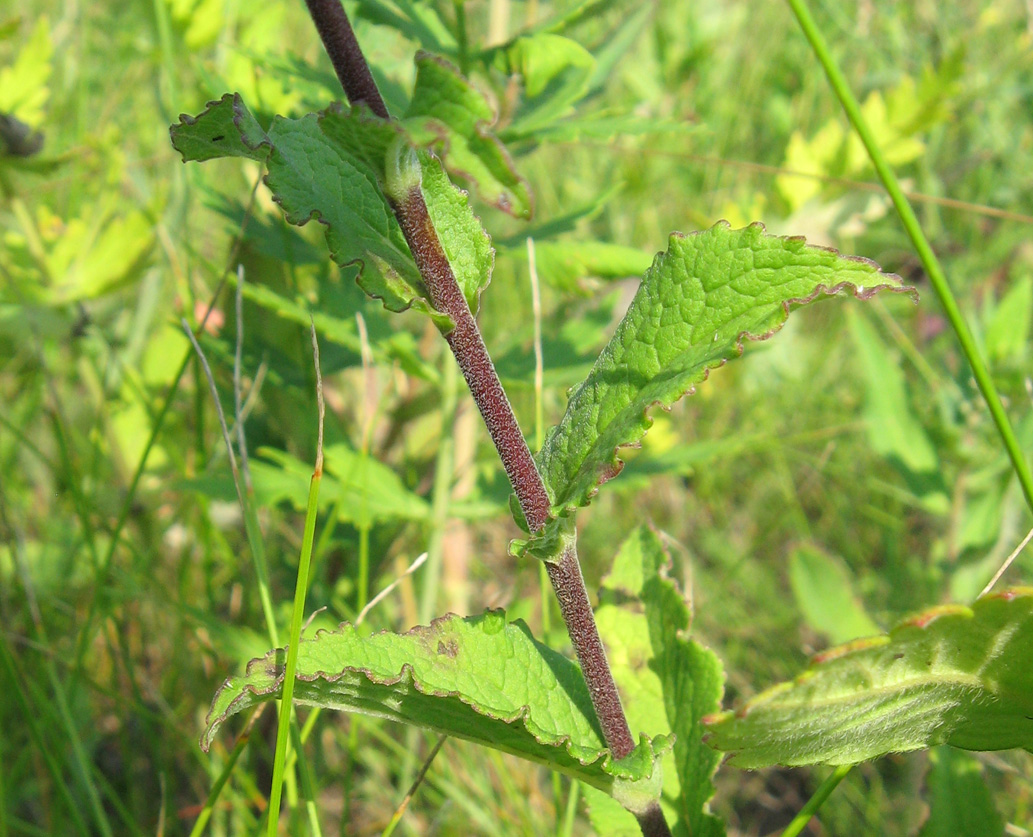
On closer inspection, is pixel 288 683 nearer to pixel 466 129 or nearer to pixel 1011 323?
pixel 466 129

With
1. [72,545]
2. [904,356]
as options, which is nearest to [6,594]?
[72,545]

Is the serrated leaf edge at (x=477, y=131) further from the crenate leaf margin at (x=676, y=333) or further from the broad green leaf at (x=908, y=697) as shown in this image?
the broad green leaf at (x=908, y=697)

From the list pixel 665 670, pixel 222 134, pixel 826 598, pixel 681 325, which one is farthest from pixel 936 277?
pixel 826 598

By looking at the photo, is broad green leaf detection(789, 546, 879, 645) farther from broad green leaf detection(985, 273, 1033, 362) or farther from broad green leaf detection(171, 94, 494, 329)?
broad green leaf detection(171, 94, 494, 329)

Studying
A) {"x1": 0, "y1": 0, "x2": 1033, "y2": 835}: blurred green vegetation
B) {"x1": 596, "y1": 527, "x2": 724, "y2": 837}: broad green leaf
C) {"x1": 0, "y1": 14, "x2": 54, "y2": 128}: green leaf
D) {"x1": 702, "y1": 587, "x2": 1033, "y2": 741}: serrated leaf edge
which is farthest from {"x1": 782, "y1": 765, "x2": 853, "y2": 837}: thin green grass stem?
{"x1": 0, "y1": 14, "x2": 54, "y2": 128}: green leaf

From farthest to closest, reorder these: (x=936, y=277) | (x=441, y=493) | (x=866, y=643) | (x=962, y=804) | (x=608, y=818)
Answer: (x=441, y=493) → (x=962, y=804) → (x=608, y=818) → (x=936, y=277) → (x=866, y=643)

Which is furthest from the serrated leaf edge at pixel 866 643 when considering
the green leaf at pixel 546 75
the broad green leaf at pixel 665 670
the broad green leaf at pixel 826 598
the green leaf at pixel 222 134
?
the broad green leaf at pixel 826 598

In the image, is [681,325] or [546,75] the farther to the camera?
[546,75]

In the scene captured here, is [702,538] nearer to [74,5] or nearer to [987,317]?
[987,317]
